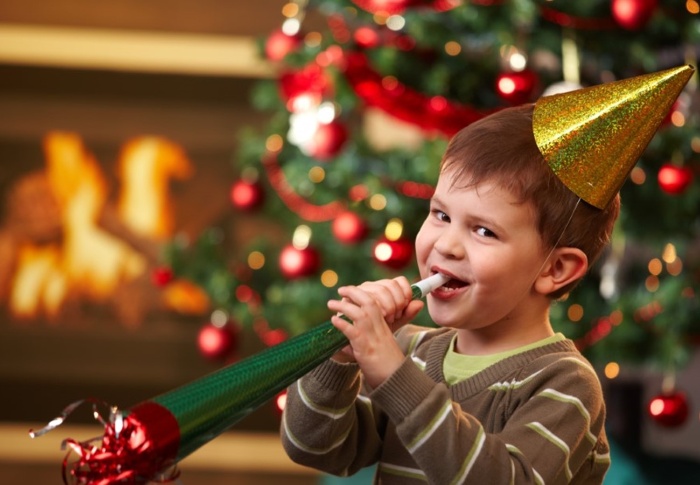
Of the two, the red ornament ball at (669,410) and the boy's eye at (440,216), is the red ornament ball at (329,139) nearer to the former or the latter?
the red ornament ball at (669,410)

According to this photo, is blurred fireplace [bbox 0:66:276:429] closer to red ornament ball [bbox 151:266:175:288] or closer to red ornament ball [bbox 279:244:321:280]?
red ornament ball [bbox 151:266:175:288]

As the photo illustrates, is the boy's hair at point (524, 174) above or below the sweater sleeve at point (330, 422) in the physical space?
above

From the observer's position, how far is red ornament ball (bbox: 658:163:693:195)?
1.63 meters

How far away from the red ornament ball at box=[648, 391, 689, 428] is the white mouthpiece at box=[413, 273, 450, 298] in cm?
99

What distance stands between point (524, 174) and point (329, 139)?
1084 millimetres

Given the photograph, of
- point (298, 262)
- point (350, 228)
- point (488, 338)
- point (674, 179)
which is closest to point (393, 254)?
point (350, 228)

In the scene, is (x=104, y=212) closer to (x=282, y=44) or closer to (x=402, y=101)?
(x=282, y=44)

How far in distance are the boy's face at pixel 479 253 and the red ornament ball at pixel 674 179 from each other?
2.71 ft

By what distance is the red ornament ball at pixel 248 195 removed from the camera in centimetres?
214

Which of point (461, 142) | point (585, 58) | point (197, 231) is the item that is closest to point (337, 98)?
point (585, 58)

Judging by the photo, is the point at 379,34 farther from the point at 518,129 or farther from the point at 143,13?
the point at 143,13

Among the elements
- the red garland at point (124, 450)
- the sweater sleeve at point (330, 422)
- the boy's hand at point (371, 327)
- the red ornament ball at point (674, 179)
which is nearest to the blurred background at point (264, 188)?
the red ornament ball at point (674, 179)

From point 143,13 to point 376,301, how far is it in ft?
8.15

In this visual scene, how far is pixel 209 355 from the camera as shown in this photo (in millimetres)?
2143
